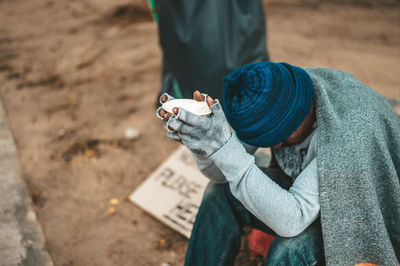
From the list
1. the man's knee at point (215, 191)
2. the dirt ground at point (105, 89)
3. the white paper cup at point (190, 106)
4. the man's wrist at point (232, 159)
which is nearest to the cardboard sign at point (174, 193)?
the dirt ground at point (105, 89)

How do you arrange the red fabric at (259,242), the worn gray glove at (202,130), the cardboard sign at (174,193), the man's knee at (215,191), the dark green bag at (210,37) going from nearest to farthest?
the worn gray glove at (202,130)
the man's knee at (215,191)
the red fabric at (259,242)
the cardboard sign at (174,193)
the dark green bag at (210,37)

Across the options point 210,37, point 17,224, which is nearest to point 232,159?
point 210,37

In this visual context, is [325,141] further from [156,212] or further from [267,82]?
[156,212]

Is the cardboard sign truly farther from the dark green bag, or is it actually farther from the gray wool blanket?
the gray wool blanket

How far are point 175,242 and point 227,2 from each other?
1641mm

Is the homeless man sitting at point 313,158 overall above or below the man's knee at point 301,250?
→ above

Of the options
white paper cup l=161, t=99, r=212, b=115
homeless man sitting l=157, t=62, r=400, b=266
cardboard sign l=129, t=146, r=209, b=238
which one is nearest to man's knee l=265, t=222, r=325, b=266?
homeless man sitting l=157, t=62, r=400, b=266

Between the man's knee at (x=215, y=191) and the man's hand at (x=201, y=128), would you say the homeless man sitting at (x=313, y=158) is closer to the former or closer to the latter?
the man's hand at (x=201, y=128)

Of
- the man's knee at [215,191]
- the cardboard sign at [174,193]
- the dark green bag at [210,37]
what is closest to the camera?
the man's knee at [215,191]

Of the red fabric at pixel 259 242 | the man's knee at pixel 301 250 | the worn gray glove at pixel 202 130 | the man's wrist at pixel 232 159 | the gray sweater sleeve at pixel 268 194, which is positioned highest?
the worn gray glove at pixel 202 130

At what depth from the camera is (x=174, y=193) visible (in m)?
2.12

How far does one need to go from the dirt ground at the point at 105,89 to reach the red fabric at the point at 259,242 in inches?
2.7

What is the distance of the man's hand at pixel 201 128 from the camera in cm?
102

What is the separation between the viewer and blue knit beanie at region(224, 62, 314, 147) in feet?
3.47
